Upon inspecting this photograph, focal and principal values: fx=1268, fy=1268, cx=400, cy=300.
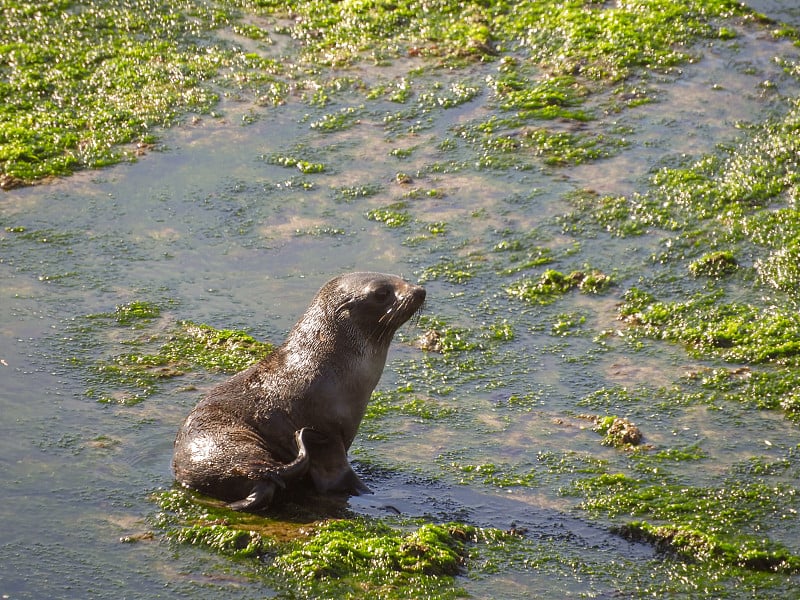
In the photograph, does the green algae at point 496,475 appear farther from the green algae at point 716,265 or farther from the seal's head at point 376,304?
the green algae at point 716,265

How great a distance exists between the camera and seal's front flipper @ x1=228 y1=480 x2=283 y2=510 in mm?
6973

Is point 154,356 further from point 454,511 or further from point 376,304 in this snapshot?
point 454,511

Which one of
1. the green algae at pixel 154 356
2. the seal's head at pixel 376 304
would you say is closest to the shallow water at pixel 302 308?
the green algae at pixel 154 356

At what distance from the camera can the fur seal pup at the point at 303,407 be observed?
281 inches

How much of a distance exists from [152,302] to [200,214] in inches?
67.5

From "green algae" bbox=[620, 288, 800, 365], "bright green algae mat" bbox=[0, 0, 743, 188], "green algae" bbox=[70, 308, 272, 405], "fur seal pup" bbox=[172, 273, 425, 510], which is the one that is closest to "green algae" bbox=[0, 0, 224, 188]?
"bright green algae mat" bbox=[0, 0, 743, 188]

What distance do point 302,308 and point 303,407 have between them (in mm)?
2701

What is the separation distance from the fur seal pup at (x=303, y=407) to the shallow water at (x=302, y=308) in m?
0.33

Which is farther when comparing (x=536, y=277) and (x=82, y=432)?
(x=536, y=277)

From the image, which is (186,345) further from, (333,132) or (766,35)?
(766,35)

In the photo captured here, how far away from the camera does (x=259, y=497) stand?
22.9ft

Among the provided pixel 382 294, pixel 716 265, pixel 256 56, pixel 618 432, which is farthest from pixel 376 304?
pixel 256 56

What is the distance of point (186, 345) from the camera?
9.38m

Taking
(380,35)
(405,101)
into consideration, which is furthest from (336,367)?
(380,35)
